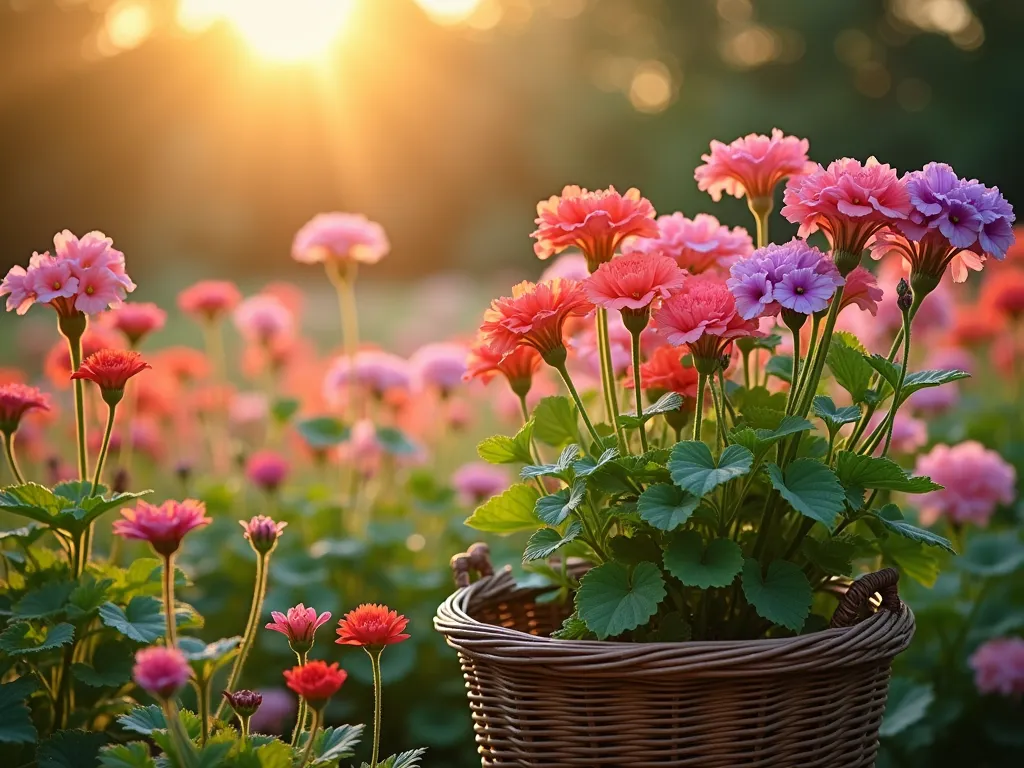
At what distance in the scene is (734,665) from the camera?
98 cm

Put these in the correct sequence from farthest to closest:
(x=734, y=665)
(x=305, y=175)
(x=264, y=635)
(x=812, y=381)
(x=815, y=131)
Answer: (x=305, y=175) < (x=815, y=131) < (x=264, y=635) < (x=812, y=381) < (x=734, y=665)

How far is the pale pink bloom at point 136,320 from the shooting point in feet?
4.92

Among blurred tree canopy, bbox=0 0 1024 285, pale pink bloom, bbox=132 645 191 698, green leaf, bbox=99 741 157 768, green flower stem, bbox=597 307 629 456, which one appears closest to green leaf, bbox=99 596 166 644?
green leaf, bbox=99 741 157 768

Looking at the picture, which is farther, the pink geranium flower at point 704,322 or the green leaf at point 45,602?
the green leaf at point 45,602

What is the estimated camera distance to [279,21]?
267 inches

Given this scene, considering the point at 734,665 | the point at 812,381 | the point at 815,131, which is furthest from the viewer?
the point at 815,131

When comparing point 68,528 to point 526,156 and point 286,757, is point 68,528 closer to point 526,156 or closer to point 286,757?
point 286,757

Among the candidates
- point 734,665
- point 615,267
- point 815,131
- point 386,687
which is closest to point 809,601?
point 734,665

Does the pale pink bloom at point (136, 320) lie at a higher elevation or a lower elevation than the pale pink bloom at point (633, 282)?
higher

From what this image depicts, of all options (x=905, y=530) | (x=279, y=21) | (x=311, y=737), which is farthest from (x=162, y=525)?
(x=279, y=21)

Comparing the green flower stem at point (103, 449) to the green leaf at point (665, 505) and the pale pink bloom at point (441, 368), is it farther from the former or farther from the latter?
the pale pink bloom at point (441, 368)

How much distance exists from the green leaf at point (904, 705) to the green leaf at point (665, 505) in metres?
0.71

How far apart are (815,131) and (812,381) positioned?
27.4ft

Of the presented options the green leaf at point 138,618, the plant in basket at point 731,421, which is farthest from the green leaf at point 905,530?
the green leaf at point 138,618
